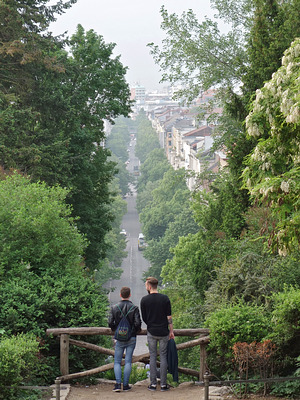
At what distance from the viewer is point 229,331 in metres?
10.8

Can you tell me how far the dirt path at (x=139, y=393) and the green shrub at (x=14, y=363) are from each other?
2.86 ft

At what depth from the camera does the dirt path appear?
10299 millimetres

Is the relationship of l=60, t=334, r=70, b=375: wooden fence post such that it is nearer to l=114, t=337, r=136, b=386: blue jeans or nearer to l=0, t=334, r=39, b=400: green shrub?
l=0, t=334, r=39, b=400: green shrub

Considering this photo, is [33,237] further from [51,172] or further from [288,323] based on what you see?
[51,172]

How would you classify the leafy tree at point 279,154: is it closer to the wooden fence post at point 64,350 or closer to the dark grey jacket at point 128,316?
the dark grey jacket at point 128,316

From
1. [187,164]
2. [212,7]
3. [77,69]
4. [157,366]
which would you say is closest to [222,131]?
[212,7]

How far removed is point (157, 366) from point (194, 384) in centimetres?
73

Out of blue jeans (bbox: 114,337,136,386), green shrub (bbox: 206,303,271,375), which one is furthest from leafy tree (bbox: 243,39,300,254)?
blue jeans (bbox: 114,337,136,386)

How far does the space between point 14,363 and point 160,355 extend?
7.74ft

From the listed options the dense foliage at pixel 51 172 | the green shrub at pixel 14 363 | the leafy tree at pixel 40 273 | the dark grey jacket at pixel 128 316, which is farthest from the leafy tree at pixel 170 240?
the green shrub at pixel 14 363

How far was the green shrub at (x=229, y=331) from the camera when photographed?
10.8m

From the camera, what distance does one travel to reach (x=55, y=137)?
1100 inches

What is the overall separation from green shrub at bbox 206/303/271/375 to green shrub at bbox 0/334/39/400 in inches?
118

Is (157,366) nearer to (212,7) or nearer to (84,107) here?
(84,107)
